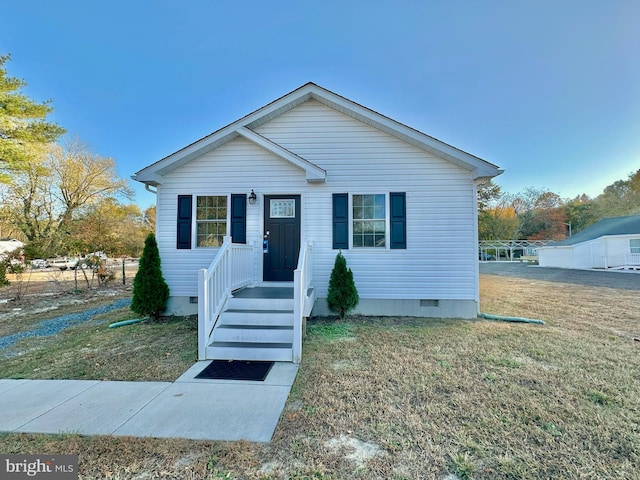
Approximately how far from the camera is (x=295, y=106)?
723 cm

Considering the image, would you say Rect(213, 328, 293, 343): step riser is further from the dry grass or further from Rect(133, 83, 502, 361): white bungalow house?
Rect(133, 83, 502, 361): white bungalow house

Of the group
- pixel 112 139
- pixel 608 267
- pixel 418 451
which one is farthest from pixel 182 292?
pixel 608 267

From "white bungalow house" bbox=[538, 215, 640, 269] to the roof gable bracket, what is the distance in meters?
25.8

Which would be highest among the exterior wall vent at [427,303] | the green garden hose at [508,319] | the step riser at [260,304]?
the step riser at [260,304]

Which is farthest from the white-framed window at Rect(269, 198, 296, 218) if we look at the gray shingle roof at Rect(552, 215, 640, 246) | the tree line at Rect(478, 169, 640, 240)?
the tree line at Rect(478, 169, 640, 240)

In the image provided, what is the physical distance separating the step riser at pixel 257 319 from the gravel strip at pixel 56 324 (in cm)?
413

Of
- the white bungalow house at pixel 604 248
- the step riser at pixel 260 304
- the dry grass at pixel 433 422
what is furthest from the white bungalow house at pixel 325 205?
the white bungalow house at pixel 604 248

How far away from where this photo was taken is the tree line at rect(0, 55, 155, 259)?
14500mm

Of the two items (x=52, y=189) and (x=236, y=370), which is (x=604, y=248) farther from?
(x=52, y=189)

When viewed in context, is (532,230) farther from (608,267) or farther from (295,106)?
(295,106)

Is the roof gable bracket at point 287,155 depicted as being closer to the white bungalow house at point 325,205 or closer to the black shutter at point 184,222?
the white bungalow house at point 325,205

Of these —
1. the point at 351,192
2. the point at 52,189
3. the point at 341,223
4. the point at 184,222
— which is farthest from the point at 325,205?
the point at 52,189

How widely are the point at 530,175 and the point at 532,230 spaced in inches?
327

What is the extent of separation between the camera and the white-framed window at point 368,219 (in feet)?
22.8
